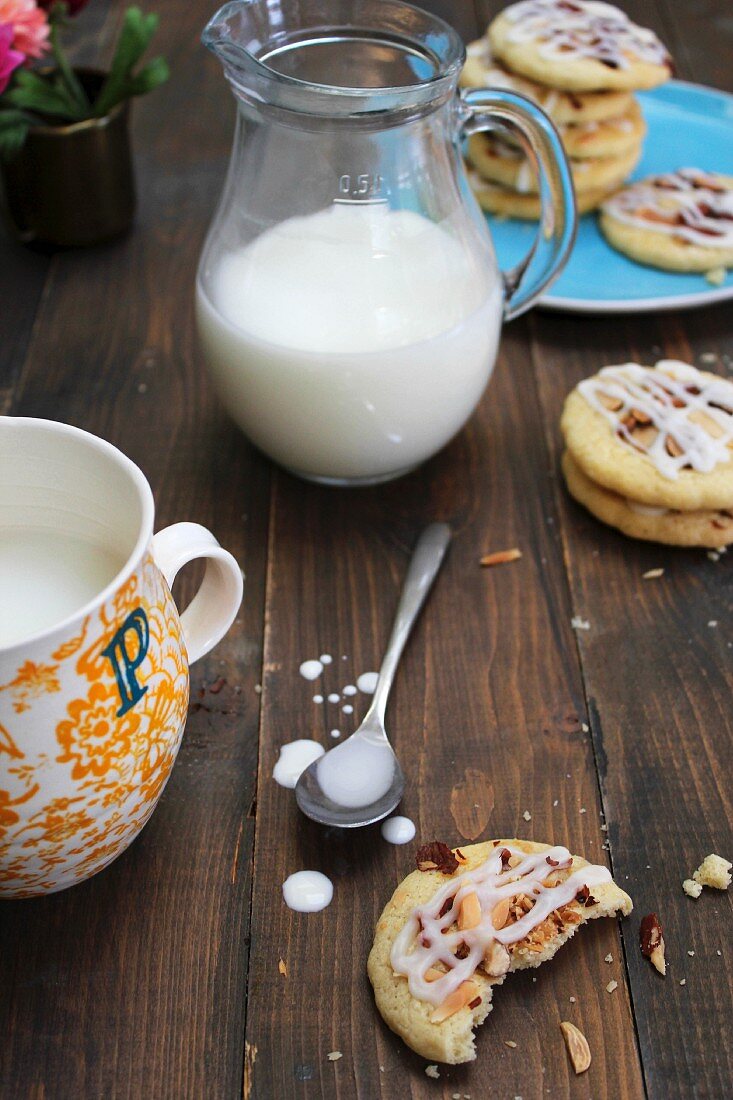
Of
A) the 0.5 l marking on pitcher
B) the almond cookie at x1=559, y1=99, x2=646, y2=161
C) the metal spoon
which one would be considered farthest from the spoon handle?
the almond cookie at x1=559, y1=99, x2=646, y2=161

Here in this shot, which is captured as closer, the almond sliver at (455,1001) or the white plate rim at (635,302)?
the almond sliver at (455,1001)

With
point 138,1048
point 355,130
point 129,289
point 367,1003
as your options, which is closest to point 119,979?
point 138,1048

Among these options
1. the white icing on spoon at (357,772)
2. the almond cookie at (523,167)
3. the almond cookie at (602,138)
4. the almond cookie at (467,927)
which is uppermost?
the almond cookie at (602,138)

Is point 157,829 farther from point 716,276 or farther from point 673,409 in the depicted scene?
point 716,276

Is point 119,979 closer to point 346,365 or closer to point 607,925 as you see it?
point 607,925

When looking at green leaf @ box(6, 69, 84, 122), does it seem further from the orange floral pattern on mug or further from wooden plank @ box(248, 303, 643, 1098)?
the orange floral pattern on mug

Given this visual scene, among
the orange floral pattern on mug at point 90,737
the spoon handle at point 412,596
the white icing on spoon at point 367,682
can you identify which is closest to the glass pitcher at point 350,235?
the spoon handle at point 412,596

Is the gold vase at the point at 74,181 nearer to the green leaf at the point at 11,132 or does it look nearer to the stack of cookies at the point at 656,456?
the green leaf at the point at 11,132
